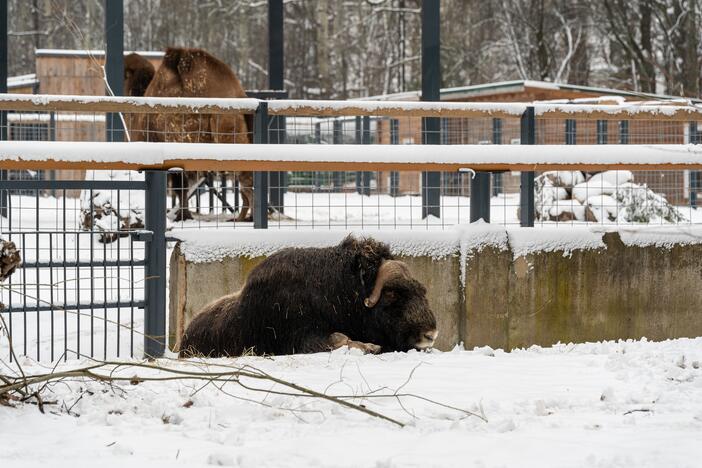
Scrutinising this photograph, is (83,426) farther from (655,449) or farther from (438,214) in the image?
(438,214)

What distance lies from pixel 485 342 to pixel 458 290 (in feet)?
1.20

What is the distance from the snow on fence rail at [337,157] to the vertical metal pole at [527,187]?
718 millimetres

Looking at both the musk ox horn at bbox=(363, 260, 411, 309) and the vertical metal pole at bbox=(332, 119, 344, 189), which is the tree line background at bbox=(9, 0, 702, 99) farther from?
the musk ox horn at bbox=(363, 260, 411, 309)

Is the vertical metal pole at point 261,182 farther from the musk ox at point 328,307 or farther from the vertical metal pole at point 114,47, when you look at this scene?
the vertical metal pole at point 114,47

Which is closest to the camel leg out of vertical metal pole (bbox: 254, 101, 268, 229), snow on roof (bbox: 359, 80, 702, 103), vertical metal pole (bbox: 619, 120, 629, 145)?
vertical metal pole (bbox: 254, 101, 268, 229)

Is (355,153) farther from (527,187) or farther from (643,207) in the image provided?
(643,207)

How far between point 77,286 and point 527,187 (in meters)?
3.48

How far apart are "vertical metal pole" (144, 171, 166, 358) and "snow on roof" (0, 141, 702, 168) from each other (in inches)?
7.7

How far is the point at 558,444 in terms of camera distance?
10.9 feet

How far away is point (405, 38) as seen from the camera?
3562 centimetres

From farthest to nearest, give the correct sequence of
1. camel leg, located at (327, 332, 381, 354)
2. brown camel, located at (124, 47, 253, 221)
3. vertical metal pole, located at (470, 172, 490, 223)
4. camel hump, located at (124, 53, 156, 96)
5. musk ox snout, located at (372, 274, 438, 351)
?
camel hump, located at (124, 53, 156, 96)
brown camel, located at (124, 47, 253, 221)
vertical metal pole, located at (470, 172, 490, 223)
musk ox snout, located at (372, 274, 438, 351)
camel leg, located at (327, 332, 381, 354)

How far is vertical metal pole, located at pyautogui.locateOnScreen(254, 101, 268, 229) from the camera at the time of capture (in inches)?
266

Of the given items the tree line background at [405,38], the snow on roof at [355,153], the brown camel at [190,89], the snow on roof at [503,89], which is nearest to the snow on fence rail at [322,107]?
the snow on roof at [355,153]

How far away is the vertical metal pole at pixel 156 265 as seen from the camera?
5.59 meters
